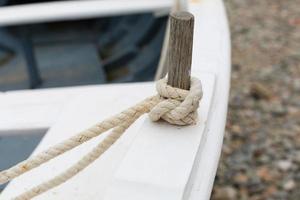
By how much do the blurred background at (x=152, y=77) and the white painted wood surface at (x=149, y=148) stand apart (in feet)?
2.84

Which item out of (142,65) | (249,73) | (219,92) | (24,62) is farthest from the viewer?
(249,73)

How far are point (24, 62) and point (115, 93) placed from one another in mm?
1385

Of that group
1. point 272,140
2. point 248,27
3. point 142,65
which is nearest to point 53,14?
point 142,65

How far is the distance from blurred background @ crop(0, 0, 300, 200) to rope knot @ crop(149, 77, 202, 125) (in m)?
1.30

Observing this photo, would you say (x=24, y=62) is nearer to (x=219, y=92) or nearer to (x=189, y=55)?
(x=219, y=92)

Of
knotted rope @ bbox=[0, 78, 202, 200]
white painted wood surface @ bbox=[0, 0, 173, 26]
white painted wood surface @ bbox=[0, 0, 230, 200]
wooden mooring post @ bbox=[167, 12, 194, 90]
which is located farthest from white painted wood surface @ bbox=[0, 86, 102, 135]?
white painted wood surface @ bbox=[0, 0, 173, 26]

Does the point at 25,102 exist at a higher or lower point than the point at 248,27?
higher

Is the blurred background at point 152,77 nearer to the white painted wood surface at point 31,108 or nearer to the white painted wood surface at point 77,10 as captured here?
the white painted wood surface at point 77,10

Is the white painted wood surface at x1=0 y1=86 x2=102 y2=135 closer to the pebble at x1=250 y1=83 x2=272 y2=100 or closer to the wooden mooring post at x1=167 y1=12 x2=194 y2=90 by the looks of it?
the wooden mooring post at x1=167 y1=12 x2=194 y2=90

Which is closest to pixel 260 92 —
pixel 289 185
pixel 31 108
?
pixel 289 185

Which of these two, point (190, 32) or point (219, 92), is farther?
point (219, 92)

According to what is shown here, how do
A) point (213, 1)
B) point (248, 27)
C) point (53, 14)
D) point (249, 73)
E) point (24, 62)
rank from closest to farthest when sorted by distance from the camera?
1. point (213, 1)
2. point (53, 14)
3. point (24, 62)
4. point (249, 73)
5. point (248, 27)

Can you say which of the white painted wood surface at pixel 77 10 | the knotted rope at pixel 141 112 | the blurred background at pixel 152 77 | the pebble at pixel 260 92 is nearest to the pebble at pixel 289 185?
the blurred background at pixel 152 77

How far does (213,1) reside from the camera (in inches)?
69.1
